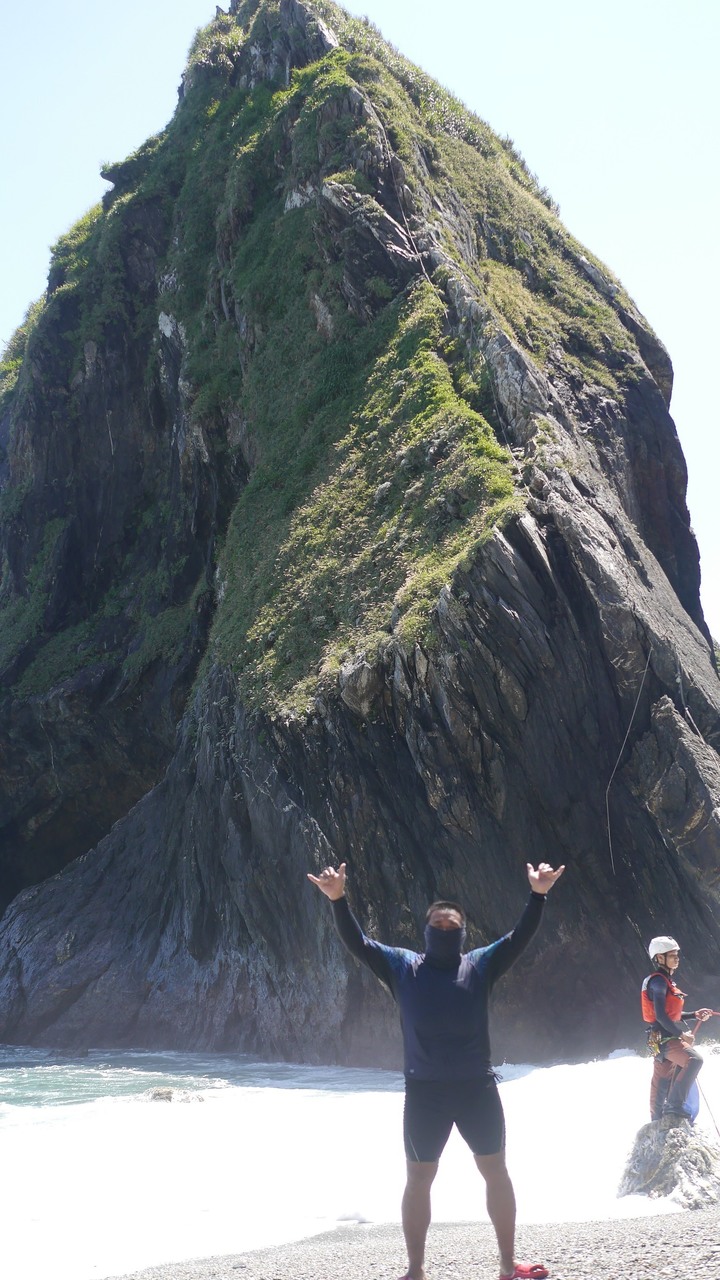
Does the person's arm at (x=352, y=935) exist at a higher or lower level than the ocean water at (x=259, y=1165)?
higher

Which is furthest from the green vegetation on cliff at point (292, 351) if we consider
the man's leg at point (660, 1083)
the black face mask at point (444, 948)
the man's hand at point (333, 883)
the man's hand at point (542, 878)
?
the black face mask at point (444, 948)

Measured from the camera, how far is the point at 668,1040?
7312 mm

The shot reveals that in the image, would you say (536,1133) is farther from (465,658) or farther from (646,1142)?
(465,658)

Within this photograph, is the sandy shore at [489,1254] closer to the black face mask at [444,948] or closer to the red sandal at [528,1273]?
the red sandal at [528,1273]

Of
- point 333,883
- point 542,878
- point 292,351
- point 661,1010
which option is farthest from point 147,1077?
point 292,351

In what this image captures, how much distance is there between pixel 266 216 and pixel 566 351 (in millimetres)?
9097

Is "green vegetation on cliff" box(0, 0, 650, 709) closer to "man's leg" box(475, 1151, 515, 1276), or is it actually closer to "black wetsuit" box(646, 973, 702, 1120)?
"black wetsuit" box(646, 973, 702, 1120)

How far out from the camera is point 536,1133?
8789 millimetres

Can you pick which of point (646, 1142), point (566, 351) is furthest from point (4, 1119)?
point (566, 351)

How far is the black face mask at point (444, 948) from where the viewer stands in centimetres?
477

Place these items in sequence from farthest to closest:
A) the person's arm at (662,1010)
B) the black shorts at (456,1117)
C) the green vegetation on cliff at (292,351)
A: the green vegetation on cliff at (292,351) → the person's arm at (662,1010) → the black shorts at (456,1117)

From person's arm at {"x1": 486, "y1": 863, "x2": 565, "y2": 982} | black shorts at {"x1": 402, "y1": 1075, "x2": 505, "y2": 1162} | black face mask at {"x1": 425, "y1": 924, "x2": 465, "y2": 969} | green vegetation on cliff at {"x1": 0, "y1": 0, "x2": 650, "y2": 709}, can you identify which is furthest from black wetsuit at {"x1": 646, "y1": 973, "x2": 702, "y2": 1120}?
green vegetation on cliff at {"x1": 0, "y1": 0, "x2": 650, "y2": 709}

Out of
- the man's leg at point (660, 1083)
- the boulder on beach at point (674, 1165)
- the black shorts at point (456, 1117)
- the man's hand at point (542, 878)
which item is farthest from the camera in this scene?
the man's leg at point (660, 1083)

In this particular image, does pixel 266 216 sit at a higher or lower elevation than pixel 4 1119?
higher
